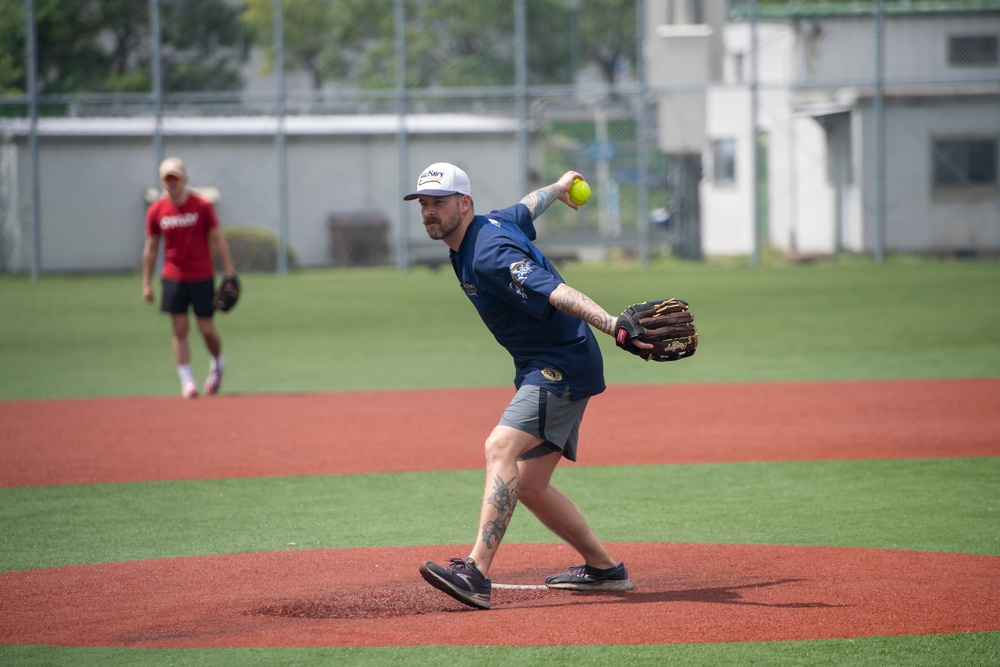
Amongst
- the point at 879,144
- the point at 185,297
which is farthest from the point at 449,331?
the point at 879,144

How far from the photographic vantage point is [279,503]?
8.02m

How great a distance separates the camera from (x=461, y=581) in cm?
541

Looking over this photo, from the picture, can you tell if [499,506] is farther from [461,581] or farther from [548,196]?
[548,196]

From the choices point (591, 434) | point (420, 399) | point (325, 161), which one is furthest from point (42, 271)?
point (591, 434)

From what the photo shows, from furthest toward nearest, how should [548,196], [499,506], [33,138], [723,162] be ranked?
[723,162], [33,138], [548,196], [499,506]

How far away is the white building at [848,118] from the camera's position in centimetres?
2911

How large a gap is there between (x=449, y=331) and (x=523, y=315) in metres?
12.8

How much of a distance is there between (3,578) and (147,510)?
1.68 meters

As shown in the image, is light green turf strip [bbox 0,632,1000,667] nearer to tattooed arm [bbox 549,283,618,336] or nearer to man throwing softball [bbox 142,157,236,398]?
tattooed arm [bbox 549,283,618,336]

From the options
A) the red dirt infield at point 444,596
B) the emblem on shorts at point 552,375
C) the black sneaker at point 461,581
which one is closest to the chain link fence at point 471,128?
the red dirt infield at point 444,596

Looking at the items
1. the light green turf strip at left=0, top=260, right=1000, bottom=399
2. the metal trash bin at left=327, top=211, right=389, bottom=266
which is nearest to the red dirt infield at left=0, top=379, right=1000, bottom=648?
the light green turf strip at left=0, top=260, right=1000, bottom=399

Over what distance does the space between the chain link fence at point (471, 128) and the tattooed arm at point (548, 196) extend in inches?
815

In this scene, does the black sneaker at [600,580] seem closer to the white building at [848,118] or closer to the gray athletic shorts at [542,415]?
the gray athletic shorts at [542,415]

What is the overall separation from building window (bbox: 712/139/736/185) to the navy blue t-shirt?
30.7m
